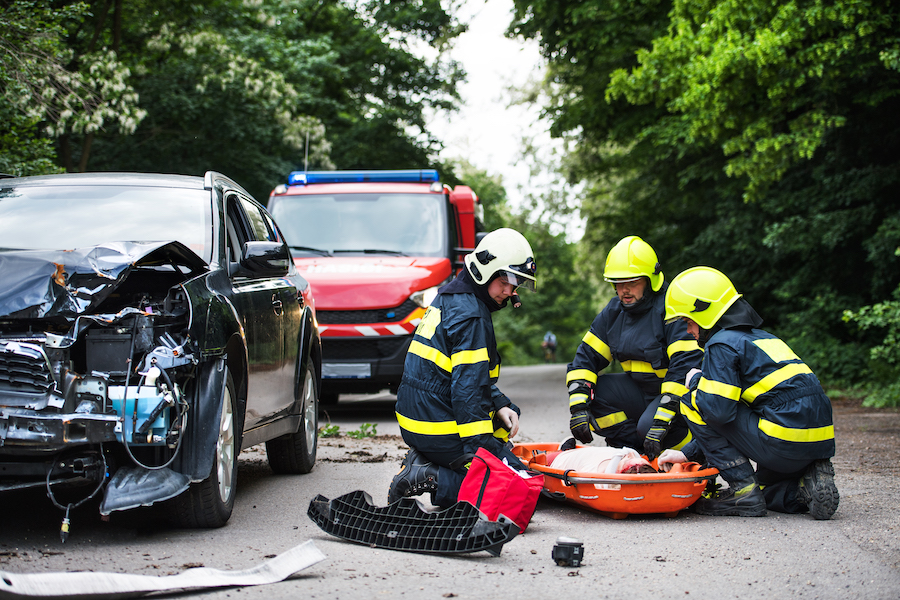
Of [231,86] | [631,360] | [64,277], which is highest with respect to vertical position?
[231,86]

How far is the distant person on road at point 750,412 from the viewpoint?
5.21 metres

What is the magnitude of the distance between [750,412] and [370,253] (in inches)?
246

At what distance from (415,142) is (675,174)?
7.39 m

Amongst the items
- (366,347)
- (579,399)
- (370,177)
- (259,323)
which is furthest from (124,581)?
(370,177)

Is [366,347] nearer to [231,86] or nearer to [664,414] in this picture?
[664,414]

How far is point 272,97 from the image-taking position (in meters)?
17.5

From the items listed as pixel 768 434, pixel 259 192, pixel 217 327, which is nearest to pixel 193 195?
pixel 217 327

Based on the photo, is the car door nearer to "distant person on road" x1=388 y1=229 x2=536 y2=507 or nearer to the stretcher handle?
"distant person on road" x1=388 y1=229 x2=536 y2=507

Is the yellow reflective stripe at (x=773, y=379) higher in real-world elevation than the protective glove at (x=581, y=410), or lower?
higher

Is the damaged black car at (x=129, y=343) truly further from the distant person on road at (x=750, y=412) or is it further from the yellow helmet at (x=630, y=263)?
the distant person on road at (x=750, y=412)

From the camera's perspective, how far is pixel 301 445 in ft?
22.0

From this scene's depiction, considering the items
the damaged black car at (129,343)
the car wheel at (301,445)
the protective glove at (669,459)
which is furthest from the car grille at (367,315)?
the protective glove at (669,459)

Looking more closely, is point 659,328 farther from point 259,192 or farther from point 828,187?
point 259,192

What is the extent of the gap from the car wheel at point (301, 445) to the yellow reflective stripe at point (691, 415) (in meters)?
2.61
